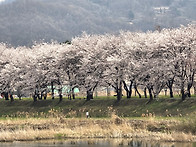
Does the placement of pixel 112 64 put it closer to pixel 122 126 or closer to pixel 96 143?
pixel 122 126

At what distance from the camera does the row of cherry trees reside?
72.5 meters

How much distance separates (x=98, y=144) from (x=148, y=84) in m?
34.6

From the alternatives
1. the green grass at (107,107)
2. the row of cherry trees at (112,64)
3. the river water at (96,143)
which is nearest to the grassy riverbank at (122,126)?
the green grass at (107,107)

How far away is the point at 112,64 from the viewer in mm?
80375

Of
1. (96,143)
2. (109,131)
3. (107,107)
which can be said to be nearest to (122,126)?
(109,131)

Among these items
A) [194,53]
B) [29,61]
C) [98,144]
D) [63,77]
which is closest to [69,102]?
[63,77]

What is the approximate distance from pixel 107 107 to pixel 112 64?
8.26 metres

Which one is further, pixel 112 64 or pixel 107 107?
pixel 112 64

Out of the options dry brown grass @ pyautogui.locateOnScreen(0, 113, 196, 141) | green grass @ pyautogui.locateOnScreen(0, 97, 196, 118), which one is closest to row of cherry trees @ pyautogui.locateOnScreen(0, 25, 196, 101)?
green grass @ pyautogui.locateOnScreen(0, 97, 196, 118)

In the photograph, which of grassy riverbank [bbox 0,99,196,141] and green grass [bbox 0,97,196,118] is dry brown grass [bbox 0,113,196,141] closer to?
grassy riverbank [bbox 0,99,196,141]

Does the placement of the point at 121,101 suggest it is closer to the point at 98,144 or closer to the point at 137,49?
the point at 137,49

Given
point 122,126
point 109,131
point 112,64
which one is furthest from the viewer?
point 112,64

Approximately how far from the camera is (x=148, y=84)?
76312mm

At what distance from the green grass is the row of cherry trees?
2.26 m
